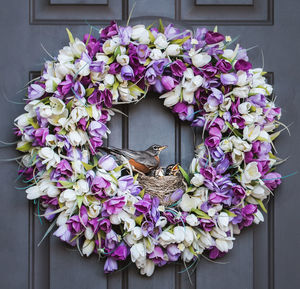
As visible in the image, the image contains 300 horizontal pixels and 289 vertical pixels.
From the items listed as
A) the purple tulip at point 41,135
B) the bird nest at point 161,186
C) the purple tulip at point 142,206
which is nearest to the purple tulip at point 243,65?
the bird nest at point 161,186

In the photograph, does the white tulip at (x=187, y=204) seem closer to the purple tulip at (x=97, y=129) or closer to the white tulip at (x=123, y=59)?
the purple tulip at (x=97, y=129)

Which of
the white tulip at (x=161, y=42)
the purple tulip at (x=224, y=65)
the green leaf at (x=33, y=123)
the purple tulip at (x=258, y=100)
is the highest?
the white tulip at (x=161, y=42)

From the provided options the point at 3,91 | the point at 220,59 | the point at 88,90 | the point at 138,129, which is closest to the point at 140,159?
the point at 138,129

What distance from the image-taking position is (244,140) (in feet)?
4.69

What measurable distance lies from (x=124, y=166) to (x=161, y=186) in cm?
12

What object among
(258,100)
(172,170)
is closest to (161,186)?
(172,170)

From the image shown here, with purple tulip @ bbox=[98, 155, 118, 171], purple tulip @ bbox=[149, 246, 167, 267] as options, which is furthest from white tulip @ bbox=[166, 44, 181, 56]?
purple tulip @ bbox=[149, 246, 167, 267]

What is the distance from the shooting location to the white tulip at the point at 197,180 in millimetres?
1403

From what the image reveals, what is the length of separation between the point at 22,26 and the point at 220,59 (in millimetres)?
618

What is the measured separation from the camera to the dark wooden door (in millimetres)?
1491

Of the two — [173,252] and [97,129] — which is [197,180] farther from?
[97,129]

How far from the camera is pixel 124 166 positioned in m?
1.44

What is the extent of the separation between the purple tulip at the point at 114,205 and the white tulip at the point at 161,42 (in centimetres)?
45

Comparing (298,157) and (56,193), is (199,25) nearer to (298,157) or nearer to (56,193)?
(298,157)
